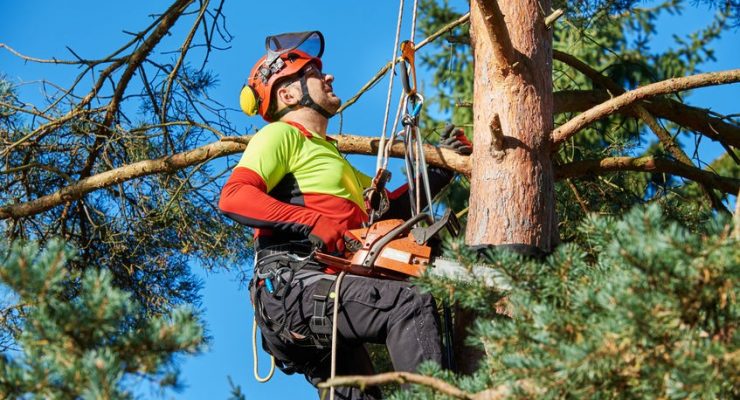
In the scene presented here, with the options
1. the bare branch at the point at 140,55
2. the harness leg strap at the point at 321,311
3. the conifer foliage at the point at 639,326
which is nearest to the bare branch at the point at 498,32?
the harness leg strap at the point at 321,311

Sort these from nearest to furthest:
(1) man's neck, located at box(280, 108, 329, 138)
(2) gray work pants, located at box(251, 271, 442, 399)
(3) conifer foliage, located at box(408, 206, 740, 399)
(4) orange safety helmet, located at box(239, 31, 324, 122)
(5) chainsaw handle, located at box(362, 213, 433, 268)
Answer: (3) conifer foliage, located at box(408, 206, 740, 399)
(2) gray work pants, located at box(251, 271, 442, 399)
(5) chainsaw handle, located at box(362, 213, 433, 268)
(1) man's neck, located at box(280, 108, 329, 138)
(4) orange safety helmet, located at box(239, 31, 324, 122)

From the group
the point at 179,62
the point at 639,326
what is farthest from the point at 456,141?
the point at 639,326

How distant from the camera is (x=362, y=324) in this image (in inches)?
142

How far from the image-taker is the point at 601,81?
545cm

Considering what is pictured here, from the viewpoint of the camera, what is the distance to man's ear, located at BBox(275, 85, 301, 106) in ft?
15.1

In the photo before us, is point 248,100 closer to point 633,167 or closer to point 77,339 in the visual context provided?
point 633,167

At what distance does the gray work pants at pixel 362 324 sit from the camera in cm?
343

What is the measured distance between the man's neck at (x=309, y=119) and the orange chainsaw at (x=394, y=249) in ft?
2.74

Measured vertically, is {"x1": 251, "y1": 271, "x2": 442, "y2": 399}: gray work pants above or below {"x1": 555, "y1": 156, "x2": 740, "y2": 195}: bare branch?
below

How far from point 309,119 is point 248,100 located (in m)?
0.37

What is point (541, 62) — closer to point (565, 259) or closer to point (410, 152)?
point (410, 152)

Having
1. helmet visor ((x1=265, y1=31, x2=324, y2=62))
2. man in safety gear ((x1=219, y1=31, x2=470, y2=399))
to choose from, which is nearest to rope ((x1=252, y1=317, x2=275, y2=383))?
man in safety gear ((x1=219, y1=31, x2=470, y2=399))

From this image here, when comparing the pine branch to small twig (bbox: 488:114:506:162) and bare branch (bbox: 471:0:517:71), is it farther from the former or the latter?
small twig (bbox: 488:114:506:162)

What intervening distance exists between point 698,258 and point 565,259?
44cm
